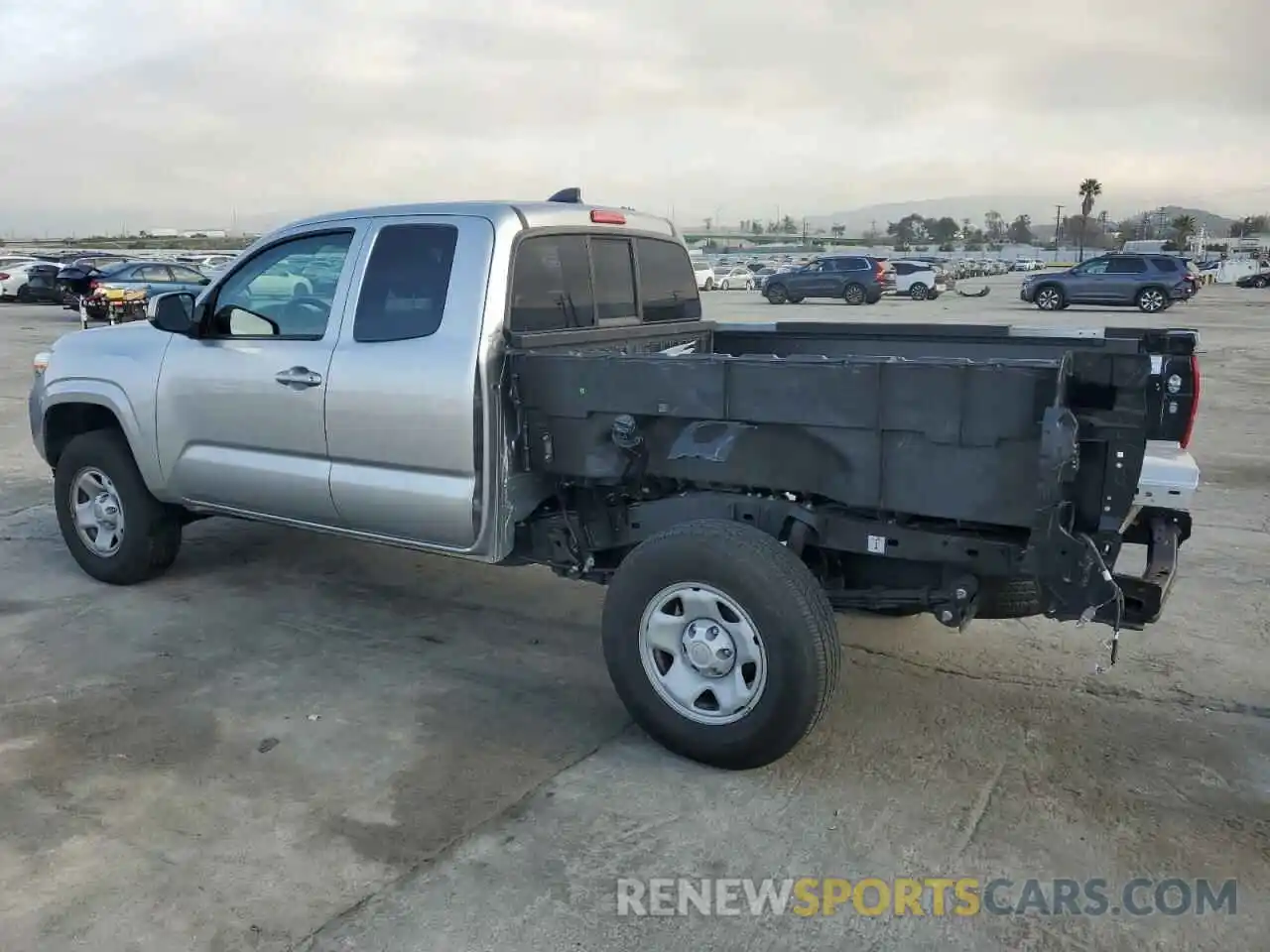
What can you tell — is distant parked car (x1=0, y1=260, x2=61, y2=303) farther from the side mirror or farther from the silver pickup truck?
the side mirror

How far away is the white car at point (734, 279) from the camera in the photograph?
4738 centimetres

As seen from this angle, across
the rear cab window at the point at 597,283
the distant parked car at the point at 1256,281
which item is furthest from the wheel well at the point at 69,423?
the distant parked car at the point at 1256,281

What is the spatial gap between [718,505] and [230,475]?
2596mm

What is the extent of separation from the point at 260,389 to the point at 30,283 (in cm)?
3538

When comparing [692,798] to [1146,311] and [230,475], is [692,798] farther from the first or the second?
[1146,311]

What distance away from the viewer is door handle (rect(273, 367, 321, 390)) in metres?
4.70

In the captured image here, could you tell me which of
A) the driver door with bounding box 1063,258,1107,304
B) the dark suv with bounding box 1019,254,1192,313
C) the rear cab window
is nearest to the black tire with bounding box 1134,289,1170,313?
the dark suv with bounding box 1019,254,1192,313

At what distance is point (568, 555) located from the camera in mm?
4496

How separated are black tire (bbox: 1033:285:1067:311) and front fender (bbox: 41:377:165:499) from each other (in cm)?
3129

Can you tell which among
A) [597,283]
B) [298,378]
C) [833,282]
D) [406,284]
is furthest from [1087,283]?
[298,378]

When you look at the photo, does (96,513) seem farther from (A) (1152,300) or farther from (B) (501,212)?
(A) (1152,300)

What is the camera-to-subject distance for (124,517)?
5.72m

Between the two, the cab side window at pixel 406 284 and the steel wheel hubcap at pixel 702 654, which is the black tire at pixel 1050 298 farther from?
the steel wheel hubcap at pixel 702 654

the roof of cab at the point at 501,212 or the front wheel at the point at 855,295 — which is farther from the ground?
the roof of cab at the point at 501,212
